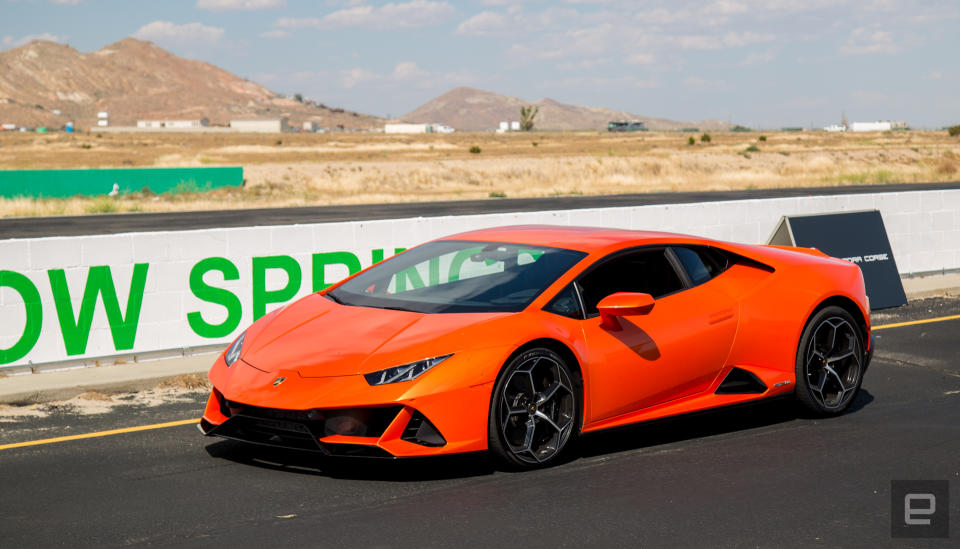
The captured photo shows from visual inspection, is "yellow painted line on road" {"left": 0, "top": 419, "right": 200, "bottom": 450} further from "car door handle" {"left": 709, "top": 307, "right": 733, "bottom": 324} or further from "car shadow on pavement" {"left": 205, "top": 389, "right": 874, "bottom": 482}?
"car door handle" {"left": 709, "top": 307, "right": 733, "bottom": 324}

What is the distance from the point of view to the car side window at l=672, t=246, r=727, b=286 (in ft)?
24.1

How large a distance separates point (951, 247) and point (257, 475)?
1327 centimetres

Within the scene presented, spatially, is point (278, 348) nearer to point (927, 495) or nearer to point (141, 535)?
point (141, 535)

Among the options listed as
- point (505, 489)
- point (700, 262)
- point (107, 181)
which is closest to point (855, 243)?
point (700, 262)

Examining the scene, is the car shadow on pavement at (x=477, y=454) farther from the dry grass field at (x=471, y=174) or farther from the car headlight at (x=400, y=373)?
the dry grass field at (x=471, y=174)

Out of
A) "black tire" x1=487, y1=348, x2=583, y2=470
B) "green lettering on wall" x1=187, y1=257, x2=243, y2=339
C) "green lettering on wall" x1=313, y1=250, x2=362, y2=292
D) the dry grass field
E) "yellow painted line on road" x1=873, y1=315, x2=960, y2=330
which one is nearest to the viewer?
"black tire" x1=487, y1=348, x2=583, y2=470

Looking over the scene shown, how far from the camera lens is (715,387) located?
23.6 ft

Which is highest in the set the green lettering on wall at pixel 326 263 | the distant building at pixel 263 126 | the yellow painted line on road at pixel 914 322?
the distant building at pixel 263 126

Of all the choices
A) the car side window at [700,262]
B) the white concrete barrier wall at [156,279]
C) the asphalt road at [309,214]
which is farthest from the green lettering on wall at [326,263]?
the asphalt road at [309,214]

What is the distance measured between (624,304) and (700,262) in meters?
1.21

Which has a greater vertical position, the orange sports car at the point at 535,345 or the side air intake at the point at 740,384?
the orange sports car at the point at 535,345

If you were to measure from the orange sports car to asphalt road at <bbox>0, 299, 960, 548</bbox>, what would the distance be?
0.92ft

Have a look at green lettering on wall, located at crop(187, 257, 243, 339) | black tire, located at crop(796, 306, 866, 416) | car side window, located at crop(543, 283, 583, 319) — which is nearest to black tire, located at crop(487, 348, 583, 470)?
car side window, located at crop(543, 283, 583, 319)

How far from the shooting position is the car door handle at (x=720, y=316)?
719cm
